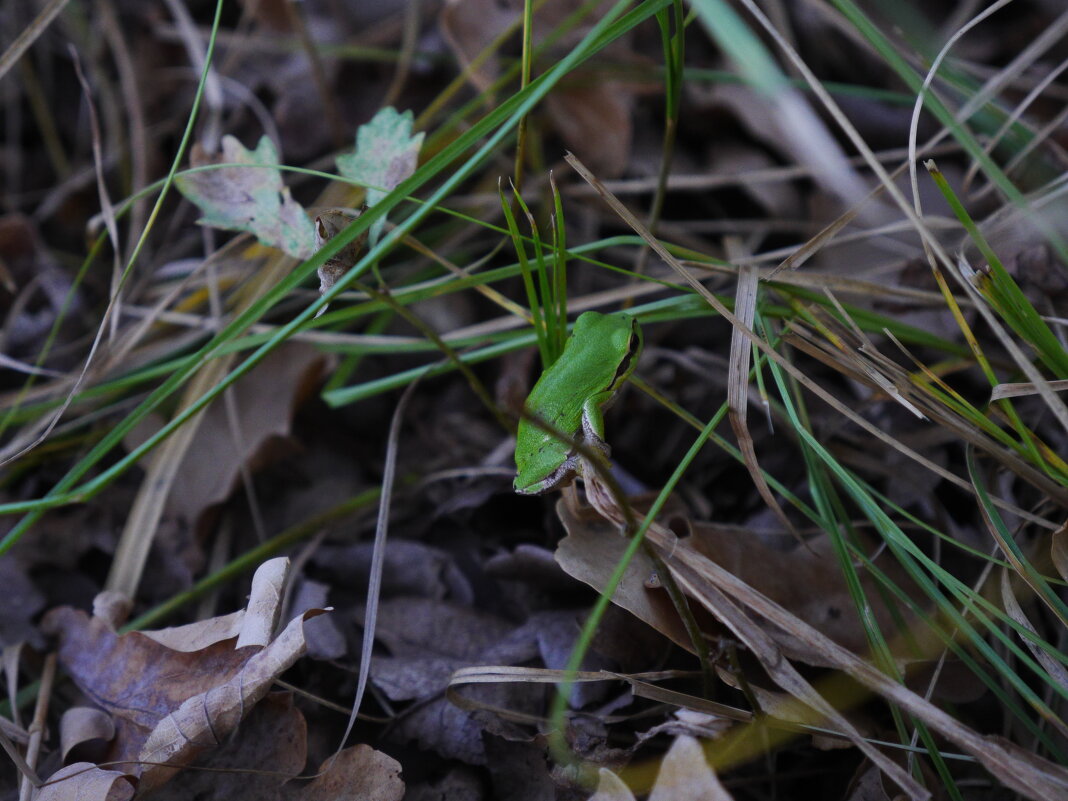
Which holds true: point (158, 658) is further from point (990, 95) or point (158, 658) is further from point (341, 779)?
point (990, 95)

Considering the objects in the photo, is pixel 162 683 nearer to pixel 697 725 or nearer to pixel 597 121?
pixel 697 725

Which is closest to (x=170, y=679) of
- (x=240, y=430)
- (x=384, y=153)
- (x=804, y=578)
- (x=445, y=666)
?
(x=445, y=666)

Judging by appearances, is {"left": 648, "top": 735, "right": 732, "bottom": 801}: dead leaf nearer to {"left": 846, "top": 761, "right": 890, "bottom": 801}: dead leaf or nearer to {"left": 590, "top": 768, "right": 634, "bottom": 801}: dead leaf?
{"left": 590, "top": 768, "right": 634, "bottom": 801}: dead leaf

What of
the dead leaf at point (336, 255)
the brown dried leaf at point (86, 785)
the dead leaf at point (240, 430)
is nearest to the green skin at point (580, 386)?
the dead leaf at point (336, 255)

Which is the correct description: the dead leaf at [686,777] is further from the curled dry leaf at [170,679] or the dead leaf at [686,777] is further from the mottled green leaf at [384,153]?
the mottled green leaf at [384,153]

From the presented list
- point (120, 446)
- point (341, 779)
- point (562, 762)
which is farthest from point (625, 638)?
point (120, 446)
